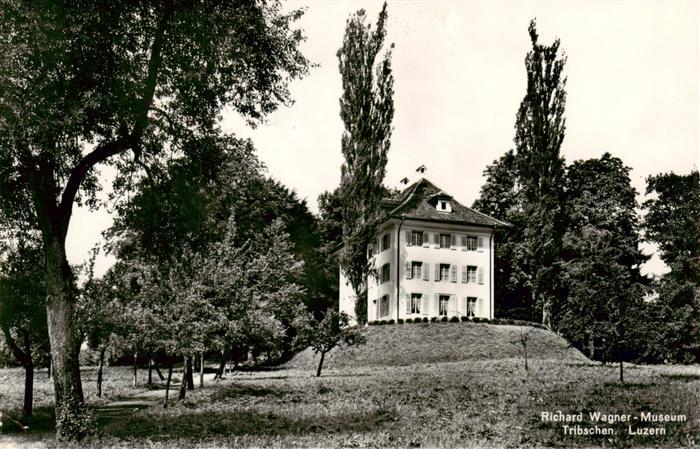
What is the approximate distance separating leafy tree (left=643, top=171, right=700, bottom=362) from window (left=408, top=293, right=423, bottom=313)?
43.6 ft

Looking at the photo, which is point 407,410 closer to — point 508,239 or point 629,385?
point 629,385

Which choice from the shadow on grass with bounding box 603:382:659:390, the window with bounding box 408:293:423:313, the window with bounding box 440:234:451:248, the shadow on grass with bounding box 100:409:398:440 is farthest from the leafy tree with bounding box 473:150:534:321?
the shadow on grass with bounding box 100:409:398:440

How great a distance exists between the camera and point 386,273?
44.6 m

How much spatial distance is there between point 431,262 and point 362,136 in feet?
31.6

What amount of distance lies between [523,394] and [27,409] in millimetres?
12718

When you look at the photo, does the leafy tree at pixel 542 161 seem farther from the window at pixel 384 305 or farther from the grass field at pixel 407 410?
the grass field at pixel 407 410

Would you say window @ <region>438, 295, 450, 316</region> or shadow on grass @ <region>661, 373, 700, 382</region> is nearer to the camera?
shadow on grass @ <region>661, 373, 700, 382</region>

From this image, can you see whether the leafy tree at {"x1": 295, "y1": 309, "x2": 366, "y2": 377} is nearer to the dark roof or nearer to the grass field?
the grass field

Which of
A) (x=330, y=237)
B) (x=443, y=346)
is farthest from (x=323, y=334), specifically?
(x=330, y=237)

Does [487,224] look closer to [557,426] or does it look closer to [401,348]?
[401,348]

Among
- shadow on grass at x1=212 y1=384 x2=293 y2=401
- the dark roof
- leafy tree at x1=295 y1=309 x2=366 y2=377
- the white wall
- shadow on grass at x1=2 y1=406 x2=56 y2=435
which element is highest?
the dark roof

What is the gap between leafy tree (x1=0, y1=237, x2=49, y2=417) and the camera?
605 inches

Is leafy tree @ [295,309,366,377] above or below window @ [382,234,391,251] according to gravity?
below

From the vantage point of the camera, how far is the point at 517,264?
47.7 m
